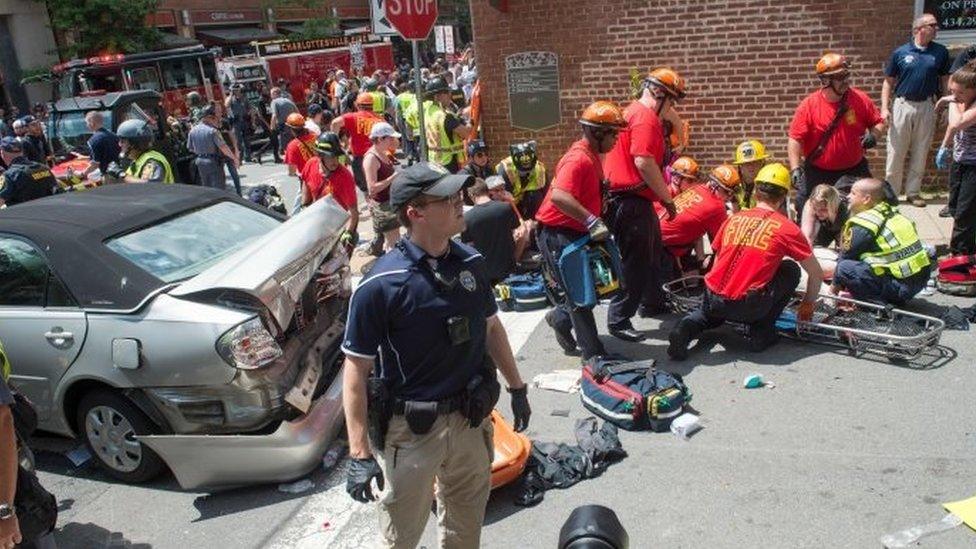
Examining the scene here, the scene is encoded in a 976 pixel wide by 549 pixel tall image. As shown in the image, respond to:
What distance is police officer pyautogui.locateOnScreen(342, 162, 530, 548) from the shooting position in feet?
8.82

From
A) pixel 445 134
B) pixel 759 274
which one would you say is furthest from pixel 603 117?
pixel 445 134

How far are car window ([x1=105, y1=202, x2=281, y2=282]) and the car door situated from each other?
423 millimetres

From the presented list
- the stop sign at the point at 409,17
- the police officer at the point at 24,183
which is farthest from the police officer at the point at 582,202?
the police officer at the point at 24,183

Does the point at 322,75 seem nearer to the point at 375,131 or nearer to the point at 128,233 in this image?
the point at 375,131

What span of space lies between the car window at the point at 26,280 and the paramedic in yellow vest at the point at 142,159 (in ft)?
8.91

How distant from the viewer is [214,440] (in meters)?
4.04

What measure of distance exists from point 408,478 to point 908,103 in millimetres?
7252

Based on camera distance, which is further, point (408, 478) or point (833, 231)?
point (833, 231)

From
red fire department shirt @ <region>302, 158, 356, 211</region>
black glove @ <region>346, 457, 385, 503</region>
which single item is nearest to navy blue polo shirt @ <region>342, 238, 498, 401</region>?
black glove @ <region>346, 457, 385, 503</region>

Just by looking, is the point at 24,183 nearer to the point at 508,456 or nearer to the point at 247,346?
the point at 247,346

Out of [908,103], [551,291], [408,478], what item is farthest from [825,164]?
[408,478]

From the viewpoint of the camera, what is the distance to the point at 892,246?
5.40 metres

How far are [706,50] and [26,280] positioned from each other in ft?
24.3

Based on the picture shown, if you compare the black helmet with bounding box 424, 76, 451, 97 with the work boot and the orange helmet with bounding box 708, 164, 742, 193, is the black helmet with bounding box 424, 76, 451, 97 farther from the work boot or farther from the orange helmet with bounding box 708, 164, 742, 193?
the work boot
